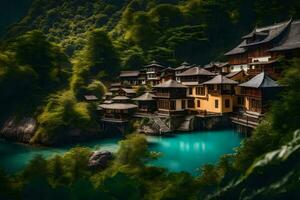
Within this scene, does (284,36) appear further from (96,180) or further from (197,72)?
(96,180)

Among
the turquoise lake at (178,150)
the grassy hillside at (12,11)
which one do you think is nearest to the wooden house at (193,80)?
the turquoise lake at (178,150)

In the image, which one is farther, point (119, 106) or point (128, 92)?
point (128, 92)

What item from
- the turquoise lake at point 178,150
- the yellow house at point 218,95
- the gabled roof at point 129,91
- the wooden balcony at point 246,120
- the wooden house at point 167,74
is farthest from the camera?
the wooden house at point 167,74

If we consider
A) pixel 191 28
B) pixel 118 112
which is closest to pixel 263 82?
pixel 118 112

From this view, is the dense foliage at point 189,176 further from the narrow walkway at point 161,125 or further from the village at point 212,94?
the narrow walkway at point 161,125

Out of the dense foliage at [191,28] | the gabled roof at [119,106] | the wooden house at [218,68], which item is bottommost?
the gabled roof at [119,106]

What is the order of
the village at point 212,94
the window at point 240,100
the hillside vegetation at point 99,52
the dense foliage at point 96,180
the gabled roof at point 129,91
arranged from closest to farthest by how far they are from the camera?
the dense foliage at point 96,180, the village at point 212,94, the window at point 240,100, the hillside vegetation at point 99,52, the gabled roof at point 129,91
